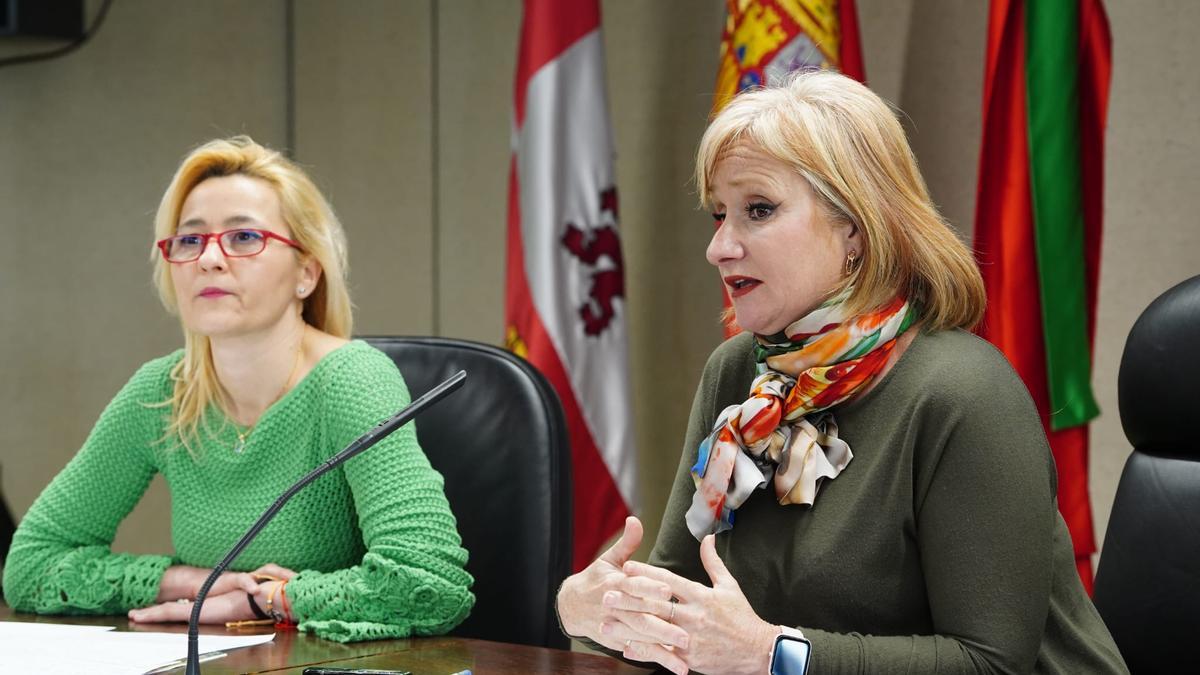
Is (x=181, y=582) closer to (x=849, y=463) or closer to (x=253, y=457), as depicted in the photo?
(x=253, y=457)

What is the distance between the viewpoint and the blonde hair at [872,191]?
4.88 feet

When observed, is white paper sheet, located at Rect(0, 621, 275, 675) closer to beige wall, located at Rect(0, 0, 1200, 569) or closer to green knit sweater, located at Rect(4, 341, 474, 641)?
green knit sweater, located at Rect(4, 341, 474, 641)

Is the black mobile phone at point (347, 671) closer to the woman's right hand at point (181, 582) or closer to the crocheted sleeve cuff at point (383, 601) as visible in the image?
the crocheted sleeve cuff at point (383, 601)

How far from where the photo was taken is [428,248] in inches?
159

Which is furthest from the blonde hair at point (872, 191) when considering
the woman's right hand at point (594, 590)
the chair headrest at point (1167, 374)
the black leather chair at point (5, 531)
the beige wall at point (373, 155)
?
the black leather chair at point (5, 531)

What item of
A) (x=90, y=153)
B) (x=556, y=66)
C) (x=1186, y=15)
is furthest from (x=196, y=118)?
(x=1186, y=15)

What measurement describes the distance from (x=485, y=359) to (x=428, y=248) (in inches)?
79.0

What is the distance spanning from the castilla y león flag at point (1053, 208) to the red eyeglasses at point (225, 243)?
1275 millimetres

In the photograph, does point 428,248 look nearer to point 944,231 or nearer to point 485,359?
point 485,359

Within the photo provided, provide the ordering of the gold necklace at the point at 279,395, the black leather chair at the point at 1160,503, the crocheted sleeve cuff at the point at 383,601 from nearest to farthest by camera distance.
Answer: the black leather chair at the point at 1160,503 < the crocheted sleeve cuff at the point at 383,601 < the gold necklace at the point at 279,395

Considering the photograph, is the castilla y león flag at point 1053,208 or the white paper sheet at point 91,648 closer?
the white paper sheet at point 91,648

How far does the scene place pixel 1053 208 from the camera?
7.97 feet

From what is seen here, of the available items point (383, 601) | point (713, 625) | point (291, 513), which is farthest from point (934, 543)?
point (291, 513)

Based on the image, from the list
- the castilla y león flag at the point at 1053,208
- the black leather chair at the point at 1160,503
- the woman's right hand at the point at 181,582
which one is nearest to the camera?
the black leather chair at the point at 1160,503
